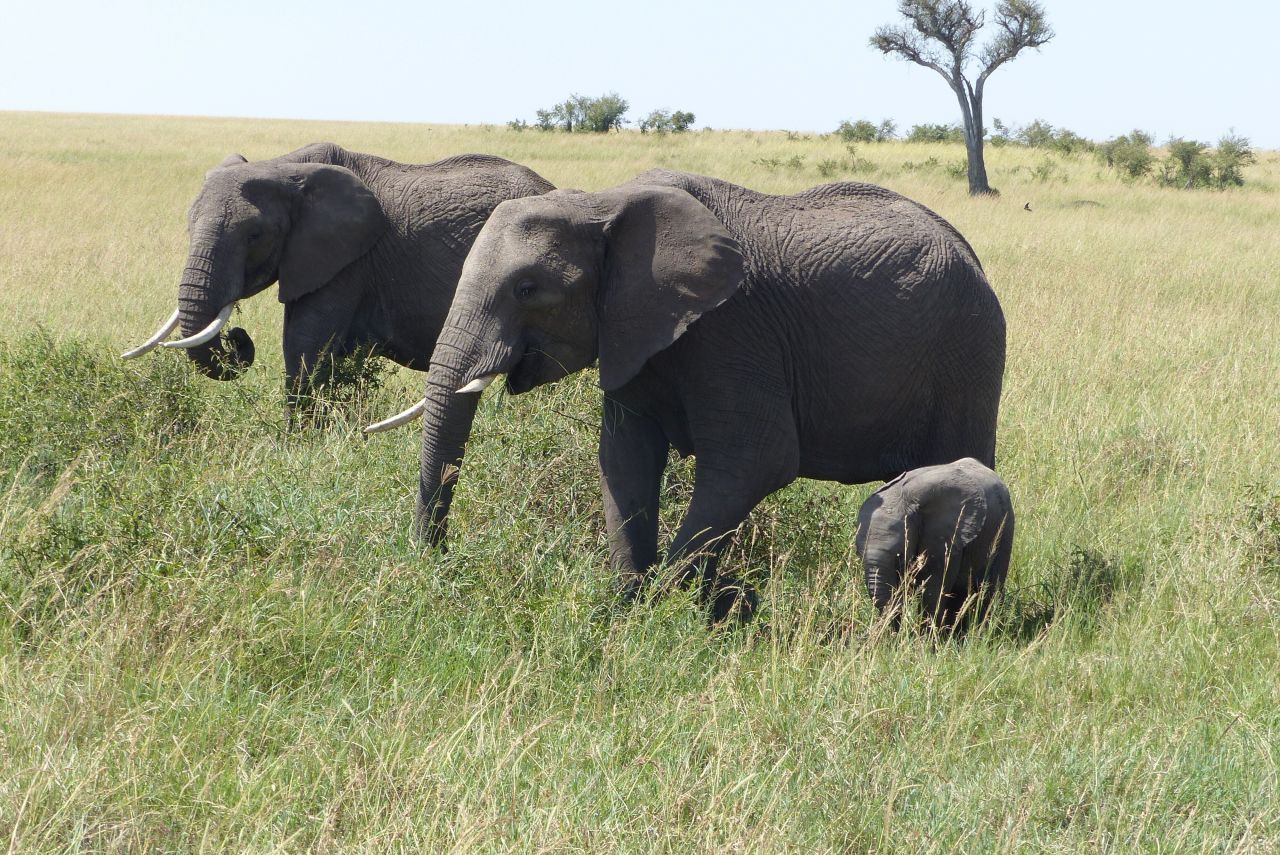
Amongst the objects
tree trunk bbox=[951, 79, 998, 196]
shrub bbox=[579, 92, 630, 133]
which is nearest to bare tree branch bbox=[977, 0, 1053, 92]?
tree trunk bbox=[951, 79, 998, 196]

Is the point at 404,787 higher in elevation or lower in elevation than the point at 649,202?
lower

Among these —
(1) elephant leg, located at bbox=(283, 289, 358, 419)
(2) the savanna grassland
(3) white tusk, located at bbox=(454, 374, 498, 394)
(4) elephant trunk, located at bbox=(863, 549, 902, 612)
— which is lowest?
(2) the savanna grassland

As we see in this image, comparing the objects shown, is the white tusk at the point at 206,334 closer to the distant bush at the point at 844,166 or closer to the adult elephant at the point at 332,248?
the adult elephant at the point at 332,248

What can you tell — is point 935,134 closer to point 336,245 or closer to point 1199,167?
point 1199,167

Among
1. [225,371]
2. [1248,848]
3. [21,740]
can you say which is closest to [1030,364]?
[225,371]

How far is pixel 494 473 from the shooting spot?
218 inches

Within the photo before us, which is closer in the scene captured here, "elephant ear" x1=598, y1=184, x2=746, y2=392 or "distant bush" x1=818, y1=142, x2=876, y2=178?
"elephant ear" x1=598, y1=184, x2=746, y2=392

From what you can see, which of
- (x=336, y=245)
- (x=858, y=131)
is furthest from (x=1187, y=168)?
(x=336, y=245)

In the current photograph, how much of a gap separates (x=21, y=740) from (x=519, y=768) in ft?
4.13

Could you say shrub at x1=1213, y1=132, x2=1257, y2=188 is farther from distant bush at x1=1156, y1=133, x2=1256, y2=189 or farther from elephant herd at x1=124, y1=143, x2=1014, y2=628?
elephant herd at x1=124, y1=143, x2=1014, y2=628

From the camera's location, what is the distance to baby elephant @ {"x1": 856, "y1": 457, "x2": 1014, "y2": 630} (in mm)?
4367

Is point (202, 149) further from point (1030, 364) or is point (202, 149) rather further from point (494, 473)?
point (494, 473)

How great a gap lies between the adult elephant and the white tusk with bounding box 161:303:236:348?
12mm

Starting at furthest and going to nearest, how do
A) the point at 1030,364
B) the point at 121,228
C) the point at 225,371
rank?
the point at 121,228 → the point at 1030,364 → the point at 225,371
